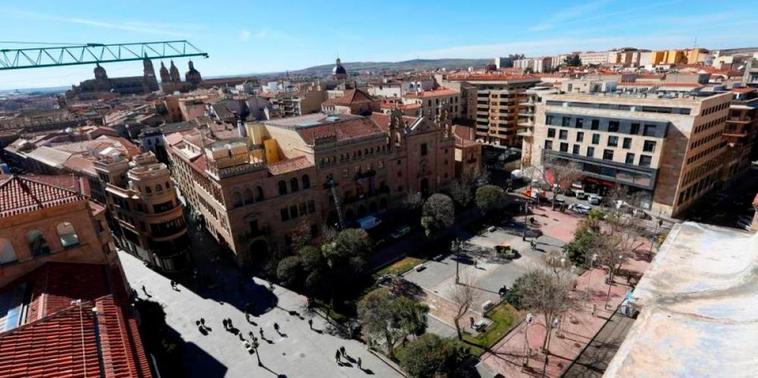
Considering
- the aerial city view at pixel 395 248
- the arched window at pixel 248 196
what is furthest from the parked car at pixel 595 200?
the arched window at pixel 248 196

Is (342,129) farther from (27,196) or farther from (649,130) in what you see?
(649,130)

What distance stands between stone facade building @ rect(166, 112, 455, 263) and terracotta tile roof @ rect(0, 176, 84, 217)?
20608 mm

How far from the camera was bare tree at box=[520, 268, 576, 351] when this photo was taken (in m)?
33.7

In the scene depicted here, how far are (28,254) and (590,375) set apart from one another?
46019 millimetres

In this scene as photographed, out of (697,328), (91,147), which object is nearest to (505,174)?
(697,328)

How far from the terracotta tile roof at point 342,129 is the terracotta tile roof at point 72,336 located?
120 feet

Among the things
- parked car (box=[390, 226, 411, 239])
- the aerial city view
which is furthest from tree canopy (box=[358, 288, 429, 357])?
parked car (box=[390, 226, 411, 239])

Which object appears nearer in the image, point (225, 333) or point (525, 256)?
point (225, 333)

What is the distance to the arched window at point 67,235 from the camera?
29.0 meters

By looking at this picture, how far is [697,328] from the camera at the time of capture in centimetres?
1242

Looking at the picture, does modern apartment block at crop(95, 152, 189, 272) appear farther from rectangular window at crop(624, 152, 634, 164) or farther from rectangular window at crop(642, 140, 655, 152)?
rectangular window at crop(642, 140, 655, 152)

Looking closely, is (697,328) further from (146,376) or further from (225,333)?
(225,333)

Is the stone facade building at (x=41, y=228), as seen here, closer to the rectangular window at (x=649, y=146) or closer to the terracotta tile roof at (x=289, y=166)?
the terracotta tile roof at (x=289, y=166)

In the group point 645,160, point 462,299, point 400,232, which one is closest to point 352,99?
point 400,232
